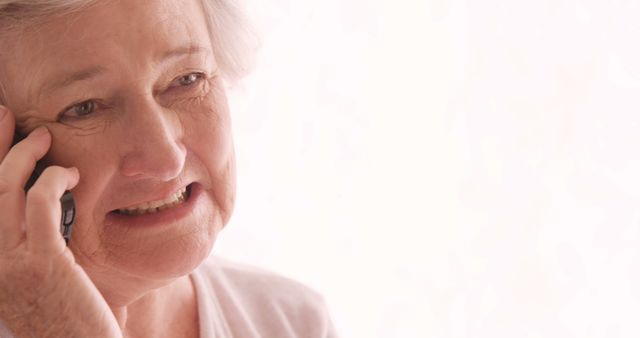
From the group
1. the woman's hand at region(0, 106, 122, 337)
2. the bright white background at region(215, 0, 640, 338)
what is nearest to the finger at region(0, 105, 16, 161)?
the woman's hand at region(0, 106, 122, 337)

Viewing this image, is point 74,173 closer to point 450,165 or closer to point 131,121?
point 131,121

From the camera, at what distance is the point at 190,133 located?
5.18ft

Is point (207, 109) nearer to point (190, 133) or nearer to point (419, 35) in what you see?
point (190, 133)

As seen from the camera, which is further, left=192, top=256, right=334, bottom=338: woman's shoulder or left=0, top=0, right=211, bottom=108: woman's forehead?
left=192, top=256, right=334, bottom=338: woman's shoulder

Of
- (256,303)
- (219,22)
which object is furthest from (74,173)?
(256,303)

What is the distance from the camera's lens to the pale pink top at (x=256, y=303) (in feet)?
6.20

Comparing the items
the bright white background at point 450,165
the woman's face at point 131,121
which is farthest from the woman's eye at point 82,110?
the bright white background at point 450,165

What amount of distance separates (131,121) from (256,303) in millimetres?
601

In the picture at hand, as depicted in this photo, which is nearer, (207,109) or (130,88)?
(130,88)

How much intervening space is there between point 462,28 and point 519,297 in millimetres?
749

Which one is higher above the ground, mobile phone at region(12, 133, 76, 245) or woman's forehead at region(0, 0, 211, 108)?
woman's forehead at region(0, 0, 211, 108)

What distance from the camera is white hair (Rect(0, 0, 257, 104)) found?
1416 mm

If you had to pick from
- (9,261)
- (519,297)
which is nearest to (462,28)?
(519,297)

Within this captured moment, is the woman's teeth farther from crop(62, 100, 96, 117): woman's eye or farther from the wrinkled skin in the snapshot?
crop(62, 100, 96, 117): woman's eye
